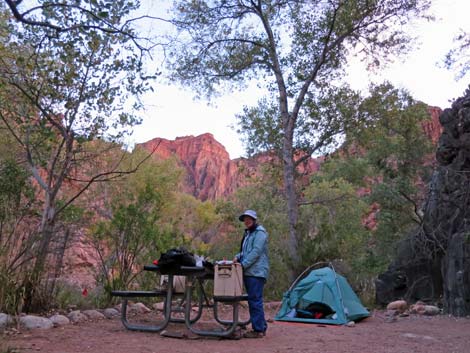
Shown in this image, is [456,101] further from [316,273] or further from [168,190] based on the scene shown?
[168,190]

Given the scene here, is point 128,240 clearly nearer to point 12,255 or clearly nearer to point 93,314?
point 93,314

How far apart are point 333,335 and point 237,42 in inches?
412

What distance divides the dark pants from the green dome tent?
2.49m

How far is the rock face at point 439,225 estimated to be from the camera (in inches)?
473

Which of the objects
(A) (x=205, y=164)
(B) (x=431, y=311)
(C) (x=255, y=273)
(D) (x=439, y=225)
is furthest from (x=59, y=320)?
(A) (x=205, y=164)

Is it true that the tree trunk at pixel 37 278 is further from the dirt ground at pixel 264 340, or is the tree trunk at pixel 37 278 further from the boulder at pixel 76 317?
the dirt ground at pixel 264 340

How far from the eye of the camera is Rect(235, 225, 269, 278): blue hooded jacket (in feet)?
22.0

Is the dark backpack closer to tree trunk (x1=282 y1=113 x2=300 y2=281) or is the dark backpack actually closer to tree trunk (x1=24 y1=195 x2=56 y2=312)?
tree trunk (x1=24 y1=195 x2=56 y2=312)

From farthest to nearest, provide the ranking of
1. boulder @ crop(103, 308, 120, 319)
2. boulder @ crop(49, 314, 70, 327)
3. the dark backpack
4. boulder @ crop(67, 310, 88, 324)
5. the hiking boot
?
1. boulder @ crop(103, 308, 120, 319)
2. boulder @ crop(67, 310, 88, 324)
3. boulder @ crop(49, 314, 70, 327)
4. the hiking boot
5. the dark backpack

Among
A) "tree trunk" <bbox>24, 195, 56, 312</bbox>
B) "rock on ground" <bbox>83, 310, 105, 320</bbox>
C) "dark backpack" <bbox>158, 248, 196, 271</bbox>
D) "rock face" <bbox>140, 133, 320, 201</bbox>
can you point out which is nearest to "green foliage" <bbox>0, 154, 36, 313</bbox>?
"tree trunk" <bbox>24, 195, 56, 312</bbox>

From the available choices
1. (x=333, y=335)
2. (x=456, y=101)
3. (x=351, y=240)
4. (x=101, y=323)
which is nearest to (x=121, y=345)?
(x=101, y=323)

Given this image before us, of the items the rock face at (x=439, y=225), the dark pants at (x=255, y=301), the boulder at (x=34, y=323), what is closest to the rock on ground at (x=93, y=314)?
the boulder at (x=34, y=323)

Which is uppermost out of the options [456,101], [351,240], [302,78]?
[302,78]

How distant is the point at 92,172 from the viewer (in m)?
11.0
